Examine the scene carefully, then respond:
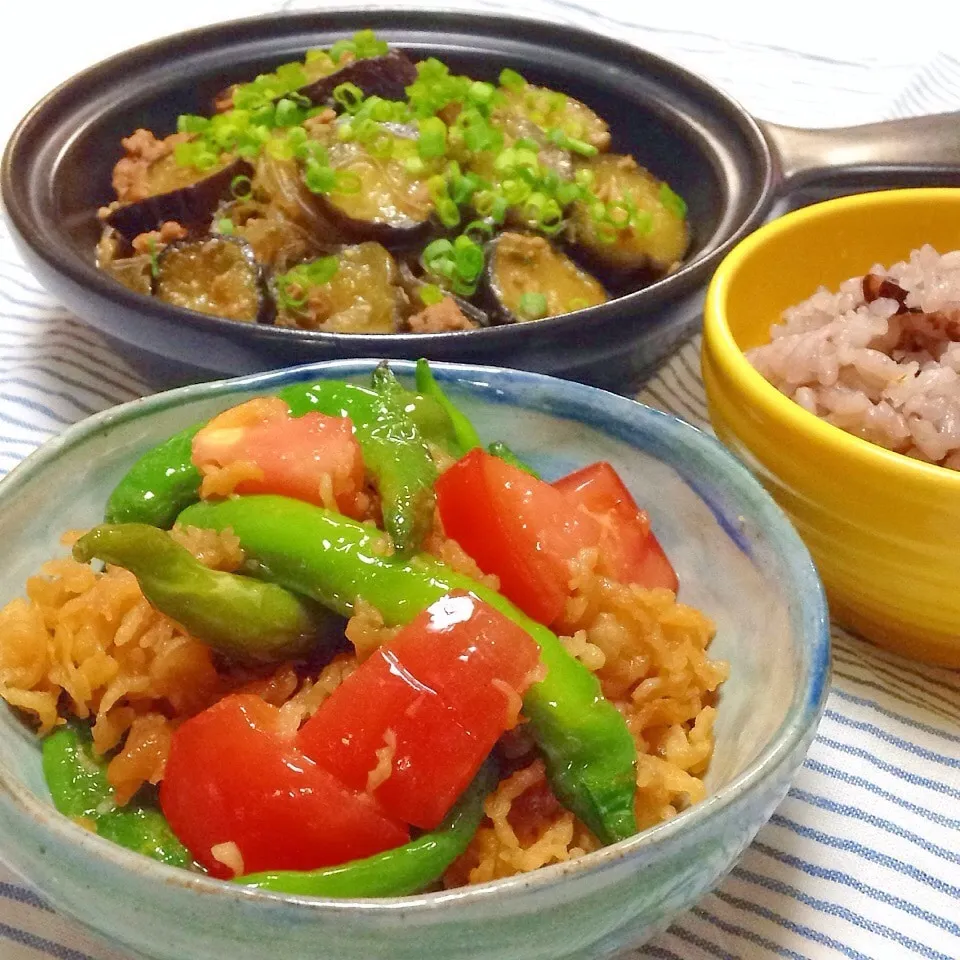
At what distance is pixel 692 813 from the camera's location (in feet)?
2.95

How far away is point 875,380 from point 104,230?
1526 mm

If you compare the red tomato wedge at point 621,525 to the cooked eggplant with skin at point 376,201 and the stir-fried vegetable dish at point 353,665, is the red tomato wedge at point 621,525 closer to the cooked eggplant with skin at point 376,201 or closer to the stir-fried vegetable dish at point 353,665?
the stir-fried vegetable dish at point 353,665

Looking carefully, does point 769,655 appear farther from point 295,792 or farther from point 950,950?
point 295,792

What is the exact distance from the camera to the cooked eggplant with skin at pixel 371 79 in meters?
2.29

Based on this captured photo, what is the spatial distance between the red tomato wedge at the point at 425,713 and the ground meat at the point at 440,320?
87 cm

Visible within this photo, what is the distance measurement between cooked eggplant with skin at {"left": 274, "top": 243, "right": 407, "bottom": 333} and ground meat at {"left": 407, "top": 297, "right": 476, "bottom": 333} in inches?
1.9

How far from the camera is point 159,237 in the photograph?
2.03 meters

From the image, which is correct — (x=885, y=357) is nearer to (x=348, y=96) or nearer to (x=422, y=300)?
(x=422, y=300)

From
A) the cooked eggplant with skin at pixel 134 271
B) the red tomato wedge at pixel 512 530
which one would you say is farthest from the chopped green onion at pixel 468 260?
the red tomato wedge at pixel 512 530

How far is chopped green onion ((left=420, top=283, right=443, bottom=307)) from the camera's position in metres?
1.90

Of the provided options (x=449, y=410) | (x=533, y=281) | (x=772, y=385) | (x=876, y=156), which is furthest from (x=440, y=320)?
(x=876, y=156)

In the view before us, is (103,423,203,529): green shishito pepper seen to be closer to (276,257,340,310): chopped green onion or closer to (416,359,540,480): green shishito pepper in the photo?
(416,359,540,480): green shishito pepper

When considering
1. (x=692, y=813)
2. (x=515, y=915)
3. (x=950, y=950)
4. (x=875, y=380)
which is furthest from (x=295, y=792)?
(x=875, y=380)

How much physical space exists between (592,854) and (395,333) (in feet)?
3.27
